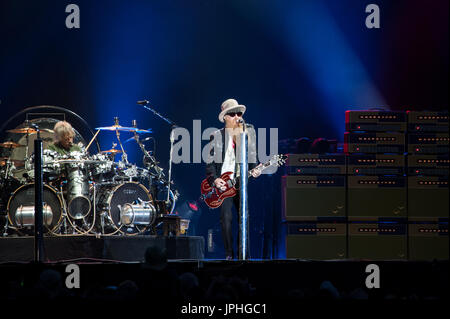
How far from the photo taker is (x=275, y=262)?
5383 mm

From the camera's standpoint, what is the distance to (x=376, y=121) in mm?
7898

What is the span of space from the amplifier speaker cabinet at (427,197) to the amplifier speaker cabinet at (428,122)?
610mm

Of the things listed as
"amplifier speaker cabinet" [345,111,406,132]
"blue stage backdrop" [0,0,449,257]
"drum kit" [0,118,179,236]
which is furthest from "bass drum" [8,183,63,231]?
"amplifier speaker cabinet" [345,111,406,132]

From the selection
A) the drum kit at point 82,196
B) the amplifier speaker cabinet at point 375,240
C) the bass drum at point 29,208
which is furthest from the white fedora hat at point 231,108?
the bass drum at point 29,208

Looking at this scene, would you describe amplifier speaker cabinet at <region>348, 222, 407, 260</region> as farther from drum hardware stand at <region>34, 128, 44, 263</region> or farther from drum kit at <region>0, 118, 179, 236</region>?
drum hardware stand at <region>34, 128, 44, 263</region>

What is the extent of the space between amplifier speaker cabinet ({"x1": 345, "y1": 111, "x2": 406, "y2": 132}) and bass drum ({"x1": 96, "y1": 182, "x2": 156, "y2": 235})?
2.81 m

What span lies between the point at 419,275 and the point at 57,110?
21.0 feet

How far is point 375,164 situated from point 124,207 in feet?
10.6

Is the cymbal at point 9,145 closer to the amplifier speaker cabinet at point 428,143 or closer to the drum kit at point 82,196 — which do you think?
the drum kit at point 82,196

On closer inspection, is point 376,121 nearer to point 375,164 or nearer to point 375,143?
point 375,143

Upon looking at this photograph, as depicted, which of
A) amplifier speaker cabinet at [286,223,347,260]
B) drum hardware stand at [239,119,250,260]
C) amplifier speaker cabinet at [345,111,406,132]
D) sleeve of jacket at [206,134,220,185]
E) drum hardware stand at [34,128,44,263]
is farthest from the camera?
amplifier speaker cabinet at [345,111,406,132]

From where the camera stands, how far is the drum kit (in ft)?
26.1

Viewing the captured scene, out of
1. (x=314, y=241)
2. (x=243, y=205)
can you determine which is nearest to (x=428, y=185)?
(x=314, y=241)
